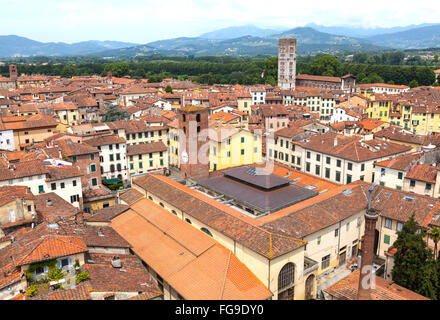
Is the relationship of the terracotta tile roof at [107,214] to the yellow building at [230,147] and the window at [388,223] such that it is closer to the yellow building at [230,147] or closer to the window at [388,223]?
the yellow building at [230,147]

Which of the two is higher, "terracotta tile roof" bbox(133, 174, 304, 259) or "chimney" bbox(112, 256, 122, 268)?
"terracotta tile roof" bbox(133, 174, 304, 259)

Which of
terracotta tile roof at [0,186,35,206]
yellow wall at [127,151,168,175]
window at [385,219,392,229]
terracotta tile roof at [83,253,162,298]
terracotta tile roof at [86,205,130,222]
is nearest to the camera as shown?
terracotta tile roof at [83,253,162,298]

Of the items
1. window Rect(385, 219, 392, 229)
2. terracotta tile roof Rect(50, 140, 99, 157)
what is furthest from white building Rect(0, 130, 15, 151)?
window Rect(385, 219, 392, 229)

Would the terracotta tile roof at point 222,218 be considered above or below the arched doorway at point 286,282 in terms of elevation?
above

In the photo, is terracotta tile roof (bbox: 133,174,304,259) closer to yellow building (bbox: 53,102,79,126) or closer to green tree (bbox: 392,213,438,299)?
green tree (bbox: 392,213,438,299)

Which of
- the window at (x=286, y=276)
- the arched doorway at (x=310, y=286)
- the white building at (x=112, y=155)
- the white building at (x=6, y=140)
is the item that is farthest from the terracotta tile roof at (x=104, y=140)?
the arched doorway at (x=310, y=286)

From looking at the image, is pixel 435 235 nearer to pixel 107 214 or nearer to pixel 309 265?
pixel 309 265

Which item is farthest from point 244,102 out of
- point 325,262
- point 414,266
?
point 414,266
